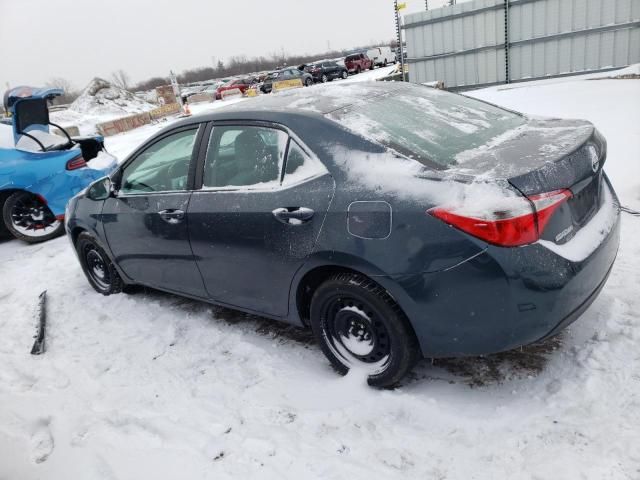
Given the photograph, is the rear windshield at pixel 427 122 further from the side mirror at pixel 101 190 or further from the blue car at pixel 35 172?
the blue car at pixel 35 172

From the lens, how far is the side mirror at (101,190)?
13.2ft

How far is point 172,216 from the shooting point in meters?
3.36

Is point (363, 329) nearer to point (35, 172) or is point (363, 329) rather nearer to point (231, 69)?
point (35, 172)

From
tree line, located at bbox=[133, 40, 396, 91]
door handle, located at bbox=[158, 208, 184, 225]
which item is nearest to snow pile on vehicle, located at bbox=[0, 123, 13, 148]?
door handle, located at bbox=[158, 208, 184, 225]

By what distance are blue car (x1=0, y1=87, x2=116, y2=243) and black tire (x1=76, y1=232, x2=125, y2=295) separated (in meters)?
2.11

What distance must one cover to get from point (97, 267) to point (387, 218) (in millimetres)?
3462

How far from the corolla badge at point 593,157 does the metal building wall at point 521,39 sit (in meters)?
10.9

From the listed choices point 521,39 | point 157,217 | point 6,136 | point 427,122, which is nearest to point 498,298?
point 427,122

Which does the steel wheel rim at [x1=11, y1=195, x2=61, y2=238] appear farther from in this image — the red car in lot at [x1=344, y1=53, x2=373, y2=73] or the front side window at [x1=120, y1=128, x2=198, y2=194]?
the red car in lot at [x1=344, y1=53, x2=373, y2=73]

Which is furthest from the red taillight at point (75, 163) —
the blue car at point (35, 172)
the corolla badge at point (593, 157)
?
the corolla badge at point (593, 157)

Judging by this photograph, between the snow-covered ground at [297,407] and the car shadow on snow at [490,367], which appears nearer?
the snow-covered ground at [297,407]

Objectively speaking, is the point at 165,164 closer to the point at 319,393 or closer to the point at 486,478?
the point at 319,393

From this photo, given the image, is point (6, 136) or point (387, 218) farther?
point (6, 136)

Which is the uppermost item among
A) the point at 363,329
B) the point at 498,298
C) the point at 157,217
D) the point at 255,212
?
the point at 255,212
